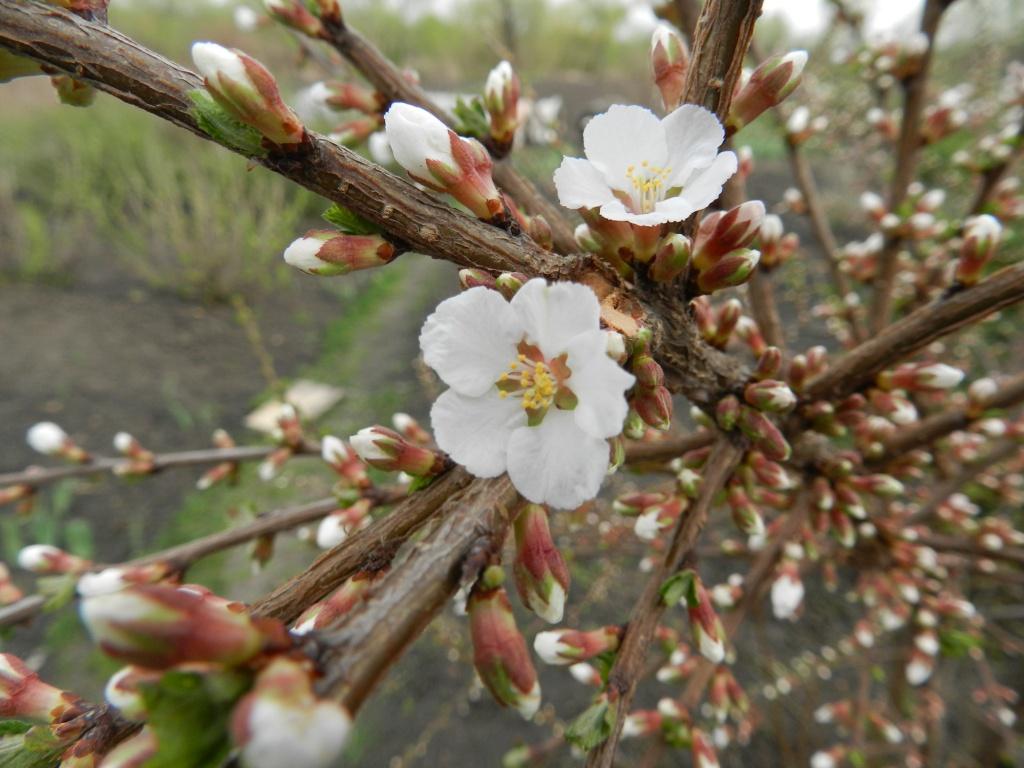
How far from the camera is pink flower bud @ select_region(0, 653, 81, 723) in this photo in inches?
31.6

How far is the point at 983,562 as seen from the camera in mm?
2375

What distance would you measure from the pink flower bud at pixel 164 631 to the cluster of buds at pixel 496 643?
9.0 inches

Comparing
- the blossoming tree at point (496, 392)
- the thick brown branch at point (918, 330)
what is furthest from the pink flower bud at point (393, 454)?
the thick brown branch at point (918, 330)

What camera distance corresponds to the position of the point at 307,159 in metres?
0.71

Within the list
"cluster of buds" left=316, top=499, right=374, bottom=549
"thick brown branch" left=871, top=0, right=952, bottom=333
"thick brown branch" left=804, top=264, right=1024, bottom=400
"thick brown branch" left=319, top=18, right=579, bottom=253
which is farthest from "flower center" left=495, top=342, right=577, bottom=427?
"thick brown branch" left=871, top=0, right=952, bottom=333

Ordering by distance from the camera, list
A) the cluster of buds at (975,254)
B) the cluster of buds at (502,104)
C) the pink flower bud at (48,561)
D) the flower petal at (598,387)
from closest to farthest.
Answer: the flower petal at (598,387), the cluster of buds at (975,254), the cluster of buds at (502,104), the pink flower bud at (48,561)

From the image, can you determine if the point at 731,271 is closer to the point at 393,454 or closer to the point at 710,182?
the point at 710,182

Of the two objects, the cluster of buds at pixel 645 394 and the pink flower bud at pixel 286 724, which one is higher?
the cluster of buds at pixel 645 394

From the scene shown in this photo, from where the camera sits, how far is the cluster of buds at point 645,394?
69cm

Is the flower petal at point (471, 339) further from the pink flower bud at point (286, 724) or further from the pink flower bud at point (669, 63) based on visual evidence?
the pink flower bud at point (669, 63)

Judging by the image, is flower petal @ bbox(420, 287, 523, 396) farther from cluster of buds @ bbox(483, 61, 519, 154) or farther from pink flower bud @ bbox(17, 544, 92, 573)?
pink flower bud @ bbox(17, 544, 92, 573)

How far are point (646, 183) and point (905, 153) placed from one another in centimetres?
161

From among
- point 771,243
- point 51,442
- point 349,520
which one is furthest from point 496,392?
point 51,442

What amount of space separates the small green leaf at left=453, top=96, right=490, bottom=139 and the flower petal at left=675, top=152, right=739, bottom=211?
51 centimetres
